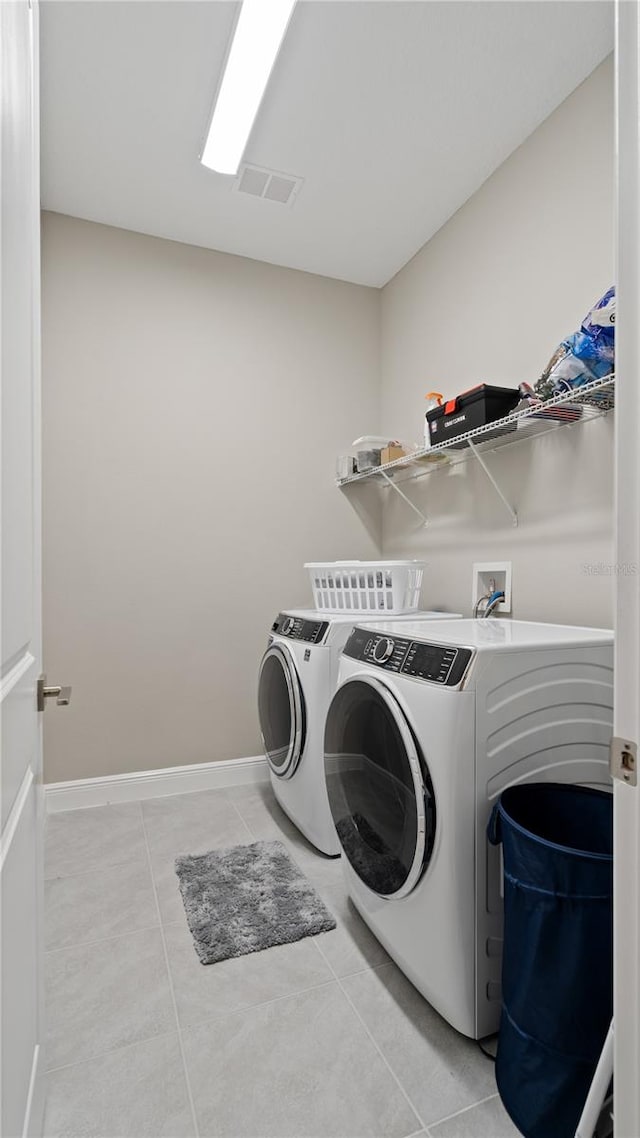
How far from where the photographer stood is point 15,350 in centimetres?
77

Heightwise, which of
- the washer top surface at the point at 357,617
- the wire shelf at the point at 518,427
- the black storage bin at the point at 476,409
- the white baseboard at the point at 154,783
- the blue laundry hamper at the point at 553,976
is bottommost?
the white baseboard at the point at 154,783

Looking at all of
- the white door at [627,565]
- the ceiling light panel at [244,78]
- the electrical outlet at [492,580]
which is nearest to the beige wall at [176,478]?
the ceiling light panel at [244,78]

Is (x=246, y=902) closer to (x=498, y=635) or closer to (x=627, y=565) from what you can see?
(x=498, y=635)

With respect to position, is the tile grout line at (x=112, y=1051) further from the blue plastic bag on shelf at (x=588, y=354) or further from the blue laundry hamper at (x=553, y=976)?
the blue plastic bag on shelf at (x=588, y=354)

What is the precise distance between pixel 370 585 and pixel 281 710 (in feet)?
2.02

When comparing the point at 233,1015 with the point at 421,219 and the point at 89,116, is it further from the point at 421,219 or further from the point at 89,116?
the point at 421,219

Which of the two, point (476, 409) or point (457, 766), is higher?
point (476, 409)

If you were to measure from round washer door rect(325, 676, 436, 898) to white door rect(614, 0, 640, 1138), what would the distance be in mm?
536

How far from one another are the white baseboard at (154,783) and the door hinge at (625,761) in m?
2.30

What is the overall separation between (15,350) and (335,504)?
230 cm

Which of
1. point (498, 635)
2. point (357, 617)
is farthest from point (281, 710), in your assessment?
point (498, 635)

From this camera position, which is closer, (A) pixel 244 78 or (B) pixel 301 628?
(A) pixel 244 78

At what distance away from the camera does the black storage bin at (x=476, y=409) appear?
1.90 m

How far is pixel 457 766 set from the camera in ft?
3.81
